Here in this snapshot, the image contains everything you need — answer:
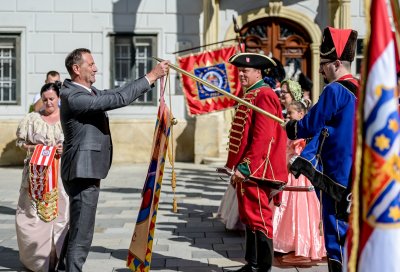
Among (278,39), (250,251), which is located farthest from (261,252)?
(278,39)

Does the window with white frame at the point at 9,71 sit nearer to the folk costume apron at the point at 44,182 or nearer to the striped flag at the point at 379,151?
the folk costume apron at the point at 44,182

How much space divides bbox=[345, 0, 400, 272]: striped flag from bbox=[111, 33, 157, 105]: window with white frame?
13.1 m

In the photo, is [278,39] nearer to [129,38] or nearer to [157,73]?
[129,38]

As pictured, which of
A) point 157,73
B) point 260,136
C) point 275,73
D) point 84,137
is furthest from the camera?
point 275,73

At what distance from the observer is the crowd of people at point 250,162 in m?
4.47

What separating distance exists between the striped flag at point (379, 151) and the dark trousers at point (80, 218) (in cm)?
268

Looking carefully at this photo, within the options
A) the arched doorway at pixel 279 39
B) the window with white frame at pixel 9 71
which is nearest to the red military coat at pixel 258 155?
the arched doorway at pixel 279 39

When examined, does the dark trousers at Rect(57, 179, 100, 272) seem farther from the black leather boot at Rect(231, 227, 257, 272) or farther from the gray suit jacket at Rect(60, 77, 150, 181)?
the black leather boot at Rect(231, 227, 257, 272)

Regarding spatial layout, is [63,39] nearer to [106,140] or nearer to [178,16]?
[178,16]

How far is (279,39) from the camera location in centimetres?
1598

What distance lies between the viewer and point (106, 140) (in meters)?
5.07

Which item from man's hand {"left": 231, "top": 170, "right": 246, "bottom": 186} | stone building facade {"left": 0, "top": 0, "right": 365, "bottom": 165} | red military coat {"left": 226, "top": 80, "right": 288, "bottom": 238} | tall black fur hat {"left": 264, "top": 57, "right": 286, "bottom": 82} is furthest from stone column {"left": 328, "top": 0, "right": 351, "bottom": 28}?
man's hand {"left": 231, "top": 170, "right": 246, "bottom": 186}

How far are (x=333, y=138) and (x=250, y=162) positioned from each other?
121 centimetres

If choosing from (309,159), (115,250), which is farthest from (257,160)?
(115,250)
